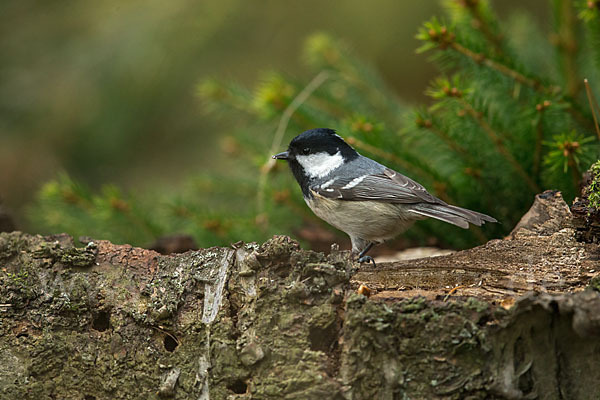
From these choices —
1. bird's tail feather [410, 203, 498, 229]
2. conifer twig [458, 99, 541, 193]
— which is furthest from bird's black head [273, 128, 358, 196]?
conifer twig [458, 99, 541, 193]

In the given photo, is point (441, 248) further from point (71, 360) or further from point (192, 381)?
point (71, 360)

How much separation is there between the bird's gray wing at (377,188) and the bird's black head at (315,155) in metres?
0.09

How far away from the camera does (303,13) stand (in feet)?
15.9

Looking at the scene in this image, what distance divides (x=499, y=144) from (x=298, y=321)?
4.18 feet

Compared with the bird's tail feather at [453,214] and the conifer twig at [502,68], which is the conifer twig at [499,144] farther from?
the bird's tail feather at [453,214]

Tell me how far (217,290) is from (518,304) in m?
0.79

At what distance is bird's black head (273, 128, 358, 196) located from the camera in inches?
98.0

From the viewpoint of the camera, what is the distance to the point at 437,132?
2303mm

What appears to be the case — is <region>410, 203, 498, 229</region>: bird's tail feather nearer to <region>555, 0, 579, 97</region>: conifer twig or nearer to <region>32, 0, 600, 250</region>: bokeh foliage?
<region>32, 0, 600, 250</region>: bokeh foliage

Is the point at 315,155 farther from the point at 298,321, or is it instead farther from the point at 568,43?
the point at 568,43

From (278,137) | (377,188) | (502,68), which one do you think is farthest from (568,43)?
(278,137)

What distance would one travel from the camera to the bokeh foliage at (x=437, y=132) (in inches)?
89.4

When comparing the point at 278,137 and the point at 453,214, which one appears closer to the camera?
the point at 453,214

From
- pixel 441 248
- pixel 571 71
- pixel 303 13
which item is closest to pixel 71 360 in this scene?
pixel 441 248
